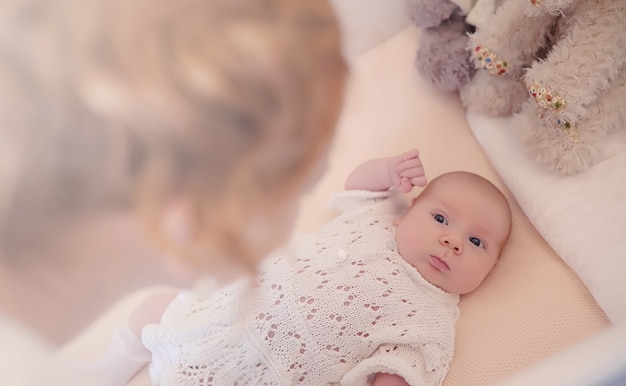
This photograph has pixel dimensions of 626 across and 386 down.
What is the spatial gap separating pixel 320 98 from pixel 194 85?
0.11 metres

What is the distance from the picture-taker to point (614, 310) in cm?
Result: 77

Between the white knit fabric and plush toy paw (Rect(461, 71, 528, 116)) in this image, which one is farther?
plush toy paw (Rect(461, 71, 528, 116))

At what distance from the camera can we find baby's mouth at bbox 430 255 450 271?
0.87 metres

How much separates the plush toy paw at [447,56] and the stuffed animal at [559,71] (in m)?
0.05

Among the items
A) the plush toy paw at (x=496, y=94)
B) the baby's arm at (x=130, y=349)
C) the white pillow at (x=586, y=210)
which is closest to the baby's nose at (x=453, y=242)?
the white pillow at (x=586, y=210)

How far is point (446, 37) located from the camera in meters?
1.03

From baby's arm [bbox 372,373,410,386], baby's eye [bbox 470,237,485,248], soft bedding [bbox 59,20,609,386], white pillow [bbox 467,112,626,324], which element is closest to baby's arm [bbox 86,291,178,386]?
soft bedding [bbox 59,20,609,386]

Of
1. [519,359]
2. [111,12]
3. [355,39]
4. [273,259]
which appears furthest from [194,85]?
[355,39]

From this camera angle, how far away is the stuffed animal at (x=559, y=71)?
2.67 ft

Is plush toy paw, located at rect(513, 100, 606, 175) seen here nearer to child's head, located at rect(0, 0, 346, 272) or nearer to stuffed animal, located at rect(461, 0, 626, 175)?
stuffed animal, located at rect(461, 0, 626, 175)

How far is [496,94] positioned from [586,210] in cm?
22

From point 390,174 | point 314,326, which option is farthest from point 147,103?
point 390,174

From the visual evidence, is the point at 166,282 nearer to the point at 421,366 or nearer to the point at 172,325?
the point at 172,325

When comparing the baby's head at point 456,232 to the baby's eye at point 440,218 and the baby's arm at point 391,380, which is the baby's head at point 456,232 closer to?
the baby's eye at point 440,218
